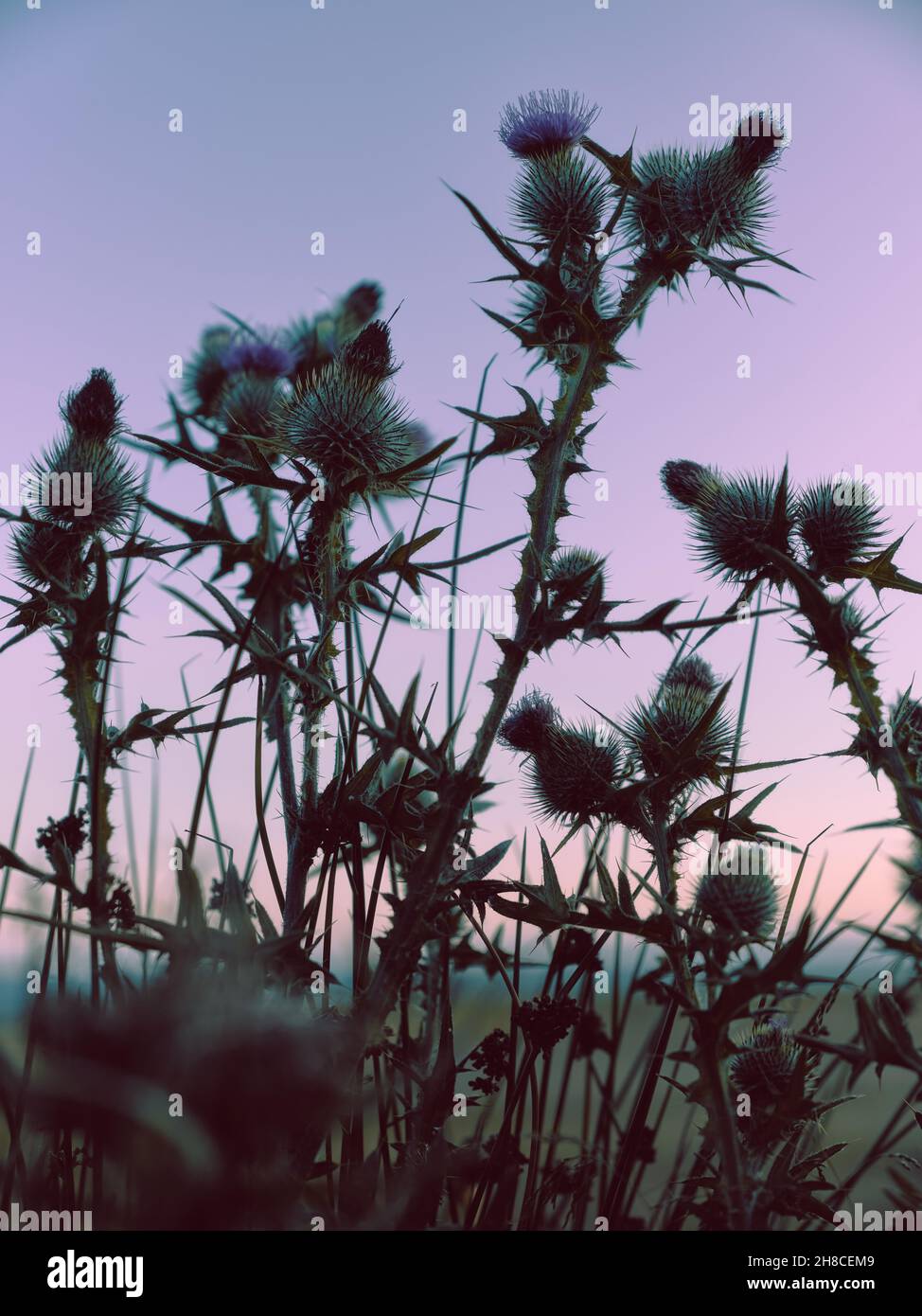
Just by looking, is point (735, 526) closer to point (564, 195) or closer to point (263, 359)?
point (564, 195)

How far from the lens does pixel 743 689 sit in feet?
7.75

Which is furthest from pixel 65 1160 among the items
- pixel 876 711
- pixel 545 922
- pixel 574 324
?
pixel 574 324

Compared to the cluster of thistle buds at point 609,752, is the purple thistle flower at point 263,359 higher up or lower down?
higher up

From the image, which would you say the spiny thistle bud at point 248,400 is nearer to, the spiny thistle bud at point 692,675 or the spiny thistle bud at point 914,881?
the spiny thistle bud at point 692,675

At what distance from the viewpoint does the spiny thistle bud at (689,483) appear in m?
2.78

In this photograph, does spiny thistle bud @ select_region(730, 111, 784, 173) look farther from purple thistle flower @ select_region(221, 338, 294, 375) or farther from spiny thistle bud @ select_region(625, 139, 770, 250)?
purple thistle flower @ select_region(221, 338, 294, 375)

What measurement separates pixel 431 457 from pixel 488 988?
1583mm

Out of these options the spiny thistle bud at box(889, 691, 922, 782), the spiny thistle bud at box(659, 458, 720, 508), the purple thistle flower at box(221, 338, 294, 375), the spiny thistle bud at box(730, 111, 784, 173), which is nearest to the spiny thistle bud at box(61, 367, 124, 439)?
the purple thistle flower at box(221, 338, 294, 375)

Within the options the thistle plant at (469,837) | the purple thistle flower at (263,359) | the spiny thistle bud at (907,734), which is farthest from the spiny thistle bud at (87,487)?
the spiny thistle bud at (907,734)

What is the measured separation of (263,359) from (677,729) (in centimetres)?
230

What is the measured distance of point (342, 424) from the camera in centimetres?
259

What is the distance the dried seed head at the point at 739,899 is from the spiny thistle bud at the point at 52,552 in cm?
179

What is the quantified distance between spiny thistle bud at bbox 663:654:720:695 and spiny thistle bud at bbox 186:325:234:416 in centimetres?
233

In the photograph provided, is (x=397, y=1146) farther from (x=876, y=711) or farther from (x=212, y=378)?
(x=212, y=378)
